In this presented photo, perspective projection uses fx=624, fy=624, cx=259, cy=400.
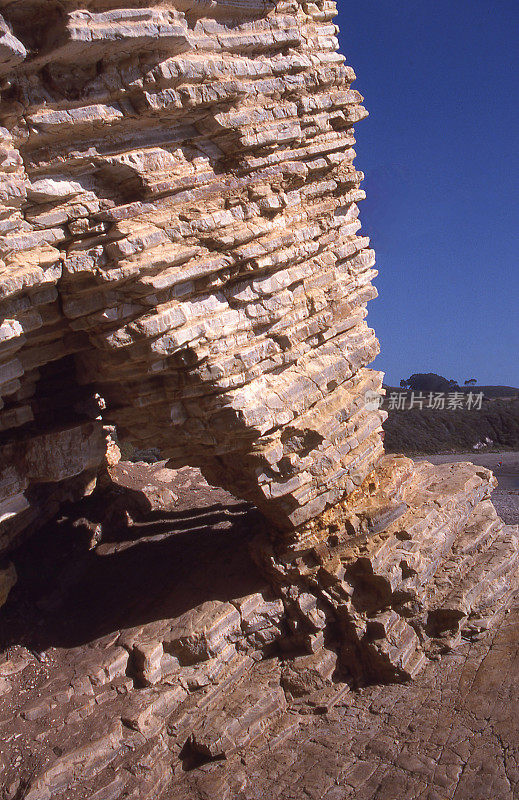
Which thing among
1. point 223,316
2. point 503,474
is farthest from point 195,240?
point 503,474

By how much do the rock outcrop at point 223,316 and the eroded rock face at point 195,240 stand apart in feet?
0.09

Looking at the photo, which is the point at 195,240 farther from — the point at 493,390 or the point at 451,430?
the point at 493,390

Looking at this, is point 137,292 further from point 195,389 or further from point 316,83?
point 316,83

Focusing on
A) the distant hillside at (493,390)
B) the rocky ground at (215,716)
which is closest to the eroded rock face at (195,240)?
the rocky ground at (215,716)

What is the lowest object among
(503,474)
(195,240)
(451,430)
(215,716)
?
(215,716)

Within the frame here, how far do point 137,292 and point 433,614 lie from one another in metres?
6.24

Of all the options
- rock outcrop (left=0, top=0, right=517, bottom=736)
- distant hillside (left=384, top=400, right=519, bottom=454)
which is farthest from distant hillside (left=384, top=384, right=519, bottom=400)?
rock outcrop (left=0, top=0, right=517, bottom=736)

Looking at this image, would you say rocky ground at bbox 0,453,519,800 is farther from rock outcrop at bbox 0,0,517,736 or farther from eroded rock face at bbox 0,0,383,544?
eroded rock face at bbox 0,0,383,544

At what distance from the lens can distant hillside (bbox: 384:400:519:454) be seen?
26.6 metres

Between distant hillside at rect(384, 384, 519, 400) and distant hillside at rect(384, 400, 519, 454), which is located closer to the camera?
distant hillside at rect(384, 400, 519, 454)

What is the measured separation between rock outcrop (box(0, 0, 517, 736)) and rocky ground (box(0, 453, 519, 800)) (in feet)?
0.67

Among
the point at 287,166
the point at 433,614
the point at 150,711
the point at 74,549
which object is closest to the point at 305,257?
the point at 287,166

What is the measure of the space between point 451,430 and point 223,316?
22.1m

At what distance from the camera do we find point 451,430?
90.8 feet
